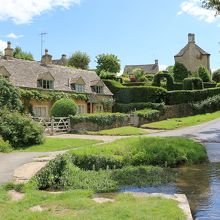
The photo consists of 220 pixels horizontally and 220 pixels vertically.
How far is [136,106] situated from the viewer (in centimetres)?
5841

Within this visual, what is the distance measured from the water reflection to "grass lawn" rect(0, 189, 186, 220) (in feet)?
3.31

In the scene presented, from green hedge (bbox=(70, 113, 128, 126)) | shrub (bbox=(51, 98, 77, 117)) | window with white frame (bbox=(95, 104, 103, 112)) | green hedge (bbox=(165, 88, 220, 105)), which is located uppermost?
green hedge (bbox=(165, 88, 220, 105))

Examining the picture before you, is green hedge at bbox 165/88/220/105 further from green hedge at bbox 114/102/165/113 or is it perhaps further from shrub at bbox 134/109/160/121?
shrub at bbox 134/109/160/121

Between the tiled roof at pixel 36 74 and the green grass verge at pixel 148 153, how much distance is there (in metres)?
26.8

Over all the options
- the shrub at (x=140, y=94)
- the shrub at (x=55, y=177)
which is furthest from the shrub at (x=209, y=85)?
the shrub at (x=55, y=177)

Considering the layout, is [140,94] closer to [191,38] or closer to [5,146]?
[191,38]

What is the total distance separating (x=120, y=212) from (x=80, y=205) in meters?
1.38

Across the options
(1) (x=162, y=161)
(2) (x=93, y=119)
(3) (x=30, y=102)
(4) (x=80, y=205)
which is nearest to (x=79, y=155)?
(1) (x=162, y=161)

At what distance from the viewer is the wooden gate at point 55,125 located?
37.7 meters

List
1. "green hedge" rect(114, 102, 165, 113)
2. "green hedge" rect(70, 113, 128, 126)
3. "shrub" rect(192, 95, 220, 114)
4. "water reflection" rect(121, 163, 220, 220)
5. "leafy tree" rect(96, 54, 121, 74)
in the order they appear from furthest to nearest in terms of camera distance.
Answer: "leafy tree" rect(96, 54, 121, 74), "shrub" rect(192, 95, 220, 114), "green hedge" rect(114, 102, 165, 113), "green hedge" rect(70, 113, 128, 126), "water reflection" rect(121, 163, 220, 220)

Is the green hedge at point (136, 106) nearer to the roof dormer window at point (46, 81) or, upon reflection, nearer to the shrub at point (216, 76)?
the roof dormer window at point (46, 81)

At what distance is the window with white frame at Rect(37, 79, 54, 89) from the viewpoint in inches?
1976

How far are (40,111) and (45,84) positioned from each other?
12.7 ft

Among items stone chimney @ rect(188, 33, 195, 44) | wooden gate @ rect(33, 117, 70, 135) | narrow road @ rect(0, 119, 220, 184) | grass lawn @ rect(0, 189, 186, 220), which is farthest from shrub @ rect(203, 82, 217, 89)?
grass lawn @ rect(0, 189, 186, 220)
